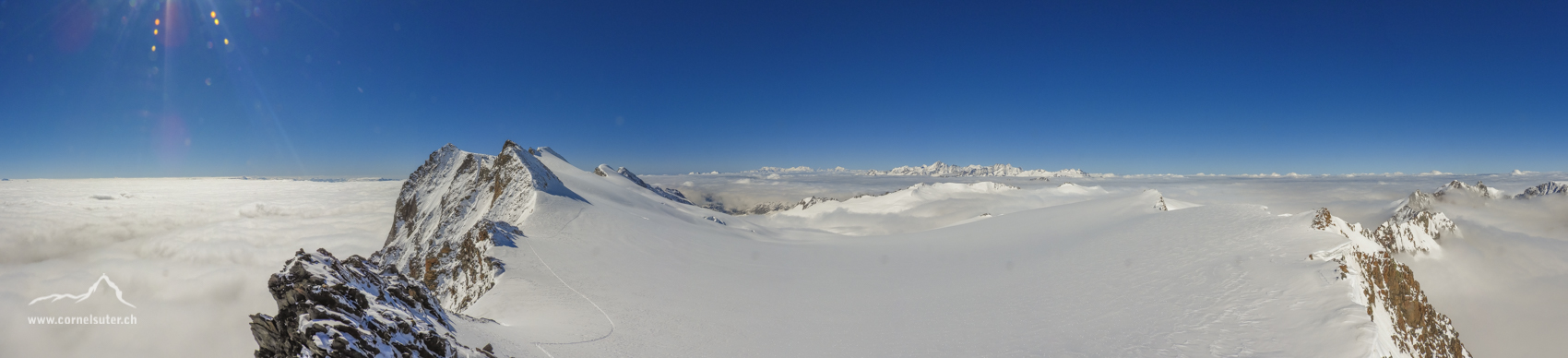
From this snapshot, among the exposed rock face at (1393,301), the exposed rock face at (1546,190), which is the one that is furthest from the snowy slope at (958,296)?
the exposed rock face at (1546,190)

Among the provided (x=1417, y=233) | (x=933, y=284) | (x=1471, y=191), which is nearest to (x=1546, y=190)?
(x=1471, y=191)

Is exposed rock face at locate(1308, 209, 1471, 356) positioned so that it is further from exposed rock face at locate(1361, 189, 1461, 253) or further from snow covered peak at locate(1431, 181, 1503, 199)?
snow covered peak at locate(1431, 181, 1503, 199)

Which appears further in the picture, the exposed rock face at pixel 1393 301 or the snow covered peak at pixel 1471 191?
the snow covered peak at pixel 1471 191

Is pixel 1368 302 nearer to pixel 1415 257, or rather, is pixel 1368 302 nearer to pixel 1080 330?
Answer: pixel 1080 330

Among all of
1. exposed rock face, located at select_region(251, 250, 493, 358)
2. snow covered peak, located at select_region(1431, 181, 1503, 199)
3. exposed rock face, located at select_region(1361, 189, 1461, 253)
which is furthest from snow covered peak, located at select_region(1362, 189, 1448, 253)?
exposed rock face, located at select_region(251, 250, 493, 358)

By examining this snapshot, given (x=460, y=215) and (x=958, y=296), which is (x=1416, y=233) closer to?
(x=958, y=296)

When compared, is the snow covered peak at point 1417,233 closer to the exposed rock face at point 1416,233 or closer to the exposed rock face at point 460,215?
the exposed rock face at point 1416,233

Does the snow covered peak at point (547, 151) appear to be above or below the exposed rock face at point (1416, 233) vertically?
above
